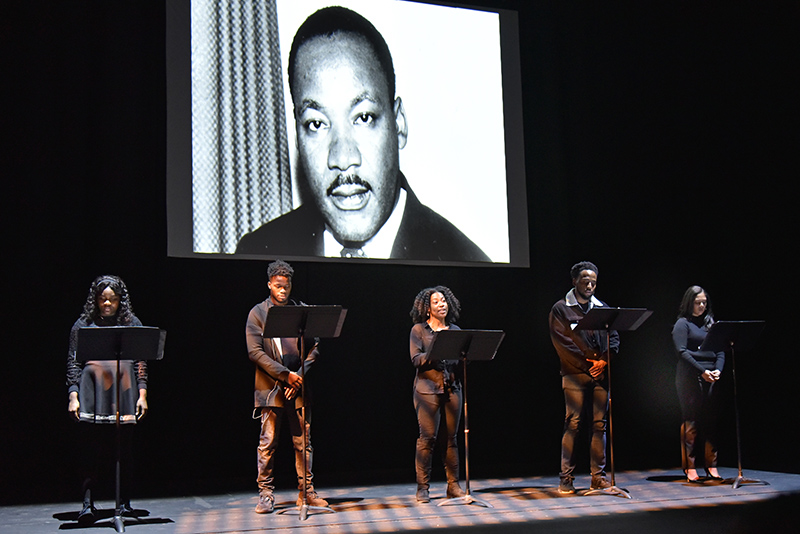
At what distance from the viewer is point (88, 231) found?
20.5 ft

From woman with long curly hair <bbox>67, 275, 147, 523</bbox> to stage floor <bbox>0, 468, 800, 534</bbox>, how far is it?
1.12 ft

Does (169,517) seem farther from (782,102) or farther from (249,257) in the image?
(782,102)

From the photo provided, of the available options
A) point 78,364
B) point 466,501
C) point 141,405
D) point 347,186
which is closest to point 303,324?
point 141,405

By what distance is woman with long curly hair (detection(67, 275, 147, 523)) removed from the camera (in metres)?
4.75

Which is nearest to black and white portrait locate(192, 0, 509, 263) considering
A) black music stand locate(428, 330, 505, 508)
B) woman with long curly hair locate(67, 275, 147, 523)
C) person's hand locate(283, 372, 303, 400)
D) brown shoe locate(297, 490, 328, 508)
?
woman with long curly hair locate(67, 275, 147, 523)

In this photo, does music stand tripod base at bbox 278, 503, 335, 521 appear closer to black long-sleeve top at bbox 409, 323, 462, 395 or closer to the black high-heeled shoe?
black long-sleeve top at bbox 409, 323, 462, 395

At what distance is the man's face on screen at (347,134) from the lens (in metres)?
6.66

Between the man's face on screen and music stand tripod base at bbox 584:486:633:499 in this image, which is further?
the man's face on screen

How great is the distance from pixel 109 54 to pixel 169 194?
3.89 ft

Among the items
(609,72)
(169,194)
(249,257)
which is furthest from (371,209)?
(609,72)

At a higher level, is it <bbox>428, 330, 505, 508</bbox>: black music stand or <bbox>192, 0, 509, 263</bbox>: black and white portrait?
<bbox>192, 0, 509, 263</bbox>: black and white portrait

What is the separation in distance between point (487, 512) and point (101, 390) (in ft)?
7.75

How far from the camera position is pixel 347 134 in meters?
6.75

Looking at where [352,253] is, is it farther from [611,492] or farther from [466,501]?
[611,492]
